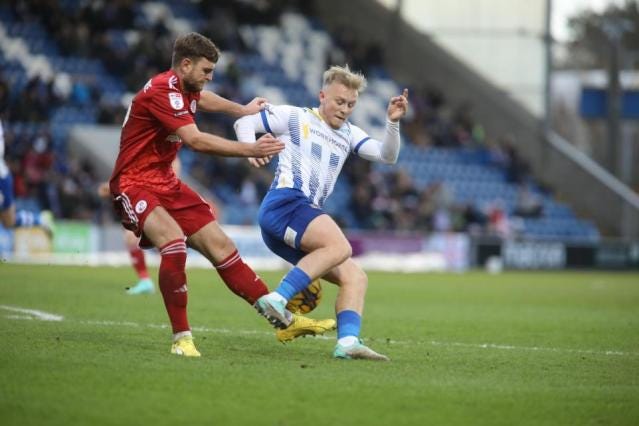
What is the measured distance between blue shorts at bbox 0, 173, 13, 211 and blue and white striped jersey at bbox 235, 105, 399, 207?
306 inches

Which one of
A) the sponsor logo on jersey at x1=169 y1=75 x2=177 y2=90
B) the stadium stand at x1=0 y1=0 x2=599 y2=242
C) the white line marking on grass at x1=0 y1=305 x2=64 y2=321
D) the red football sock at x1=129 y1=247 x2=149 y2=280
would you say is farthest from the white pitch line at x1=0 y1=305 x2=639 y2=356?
the stadium stand at x1=0 y1=0 x2=599 y2=242

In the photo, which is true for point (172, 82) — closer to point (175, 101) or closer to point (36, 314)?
point (175, 101)

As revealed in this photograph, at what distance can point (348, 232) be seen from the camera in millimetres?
30297

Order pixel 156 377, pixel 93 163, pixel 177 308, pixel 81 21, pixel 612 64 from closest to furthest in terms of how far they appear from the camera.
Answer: pixel 156 377
pixel 177 308
pixel 93 163
pixel 81 21
pixel 612 64

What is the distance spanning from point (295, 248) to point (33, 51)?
23734 mm

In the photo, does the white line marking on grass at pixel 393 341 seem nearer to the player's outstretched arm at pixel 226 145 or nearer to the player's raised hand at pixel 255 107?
the player's raised hand at pixel 255 107

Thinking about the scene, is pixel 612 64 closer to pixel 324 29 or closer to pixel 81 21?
pixel 324 29

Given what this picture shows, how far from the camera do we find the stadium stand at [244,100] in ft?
92.7

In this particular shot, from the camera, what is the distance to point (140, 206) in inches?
344

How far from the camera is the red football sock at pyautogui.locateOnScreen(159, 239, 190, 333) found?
864cm


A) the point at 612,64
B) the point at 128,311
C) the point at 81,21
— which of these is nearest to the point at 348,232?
the point at 81,21

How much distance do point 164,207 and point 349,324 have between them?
5.63 feet

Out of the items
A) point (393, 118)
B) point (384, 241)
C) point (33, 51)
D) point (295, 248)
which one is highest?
point (33, 51)

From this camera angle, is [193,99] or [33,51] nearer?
[193,99]
